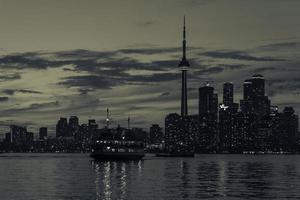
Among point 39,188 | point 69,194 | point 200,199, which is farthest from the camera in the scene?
point 39,188

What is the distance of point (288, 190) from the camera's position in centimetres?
10369

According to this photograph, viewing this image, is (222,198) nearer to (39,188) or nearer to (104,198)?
(104,198)

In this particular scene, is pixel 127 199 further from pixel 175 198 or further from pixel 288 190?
pixel 288 190

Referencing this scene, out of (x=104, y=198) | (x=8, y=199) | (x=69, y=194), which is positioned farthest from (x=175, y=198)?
(x=8, y=199)

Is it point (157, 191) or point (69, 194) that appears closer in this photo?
point (69, 194)

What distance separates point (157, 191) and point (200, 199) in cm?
1552

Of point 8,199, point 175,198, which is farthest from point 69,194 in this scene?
point 175,198

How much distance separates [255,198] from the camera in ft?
294

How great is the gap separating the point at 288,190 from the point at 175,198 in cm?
2432

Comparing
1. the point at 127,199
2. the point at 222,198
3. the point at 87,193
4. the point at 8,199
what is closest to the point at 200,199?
the point at 222,198

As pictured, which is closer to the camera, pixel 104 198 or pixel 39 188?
pixel 104 198

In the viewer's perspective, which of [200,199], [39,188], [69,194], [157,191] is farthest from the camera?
[39,188]

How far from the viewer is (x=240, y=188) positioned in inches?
4245

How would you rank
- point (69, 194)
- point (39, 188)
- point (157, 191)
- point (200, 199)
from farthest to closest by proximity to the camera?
1. point (39, 188)
2. point (157, 191)
3. point (69, 194)
4. point (200, 199)
